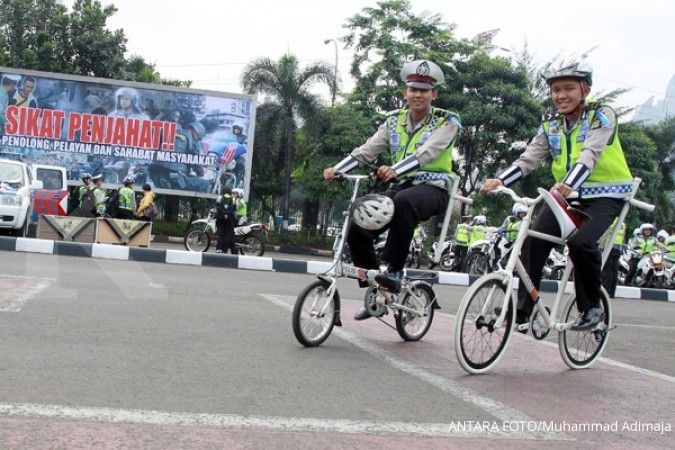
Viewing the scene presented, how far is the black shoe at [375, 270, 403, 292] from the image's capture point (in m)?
5.34

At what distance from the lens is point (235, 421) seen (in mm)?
3225

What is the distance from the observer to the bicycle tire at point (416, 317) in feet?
18.6

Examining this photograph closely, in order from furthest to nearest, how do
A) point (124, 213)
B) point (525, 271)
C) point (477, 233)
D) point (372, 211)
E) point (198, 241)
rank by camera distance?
1. point (477, 233)
2. point (198, 241)
3. point (124, 213)
4. point (372, 211)
5. point (525, 271)

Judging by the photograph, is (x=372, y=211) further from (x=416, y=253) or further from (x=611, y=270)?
(x=416, y=253)

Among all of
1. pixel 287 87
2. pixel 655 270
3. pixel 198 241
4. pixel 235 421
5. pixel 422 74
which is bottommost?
pixel 235 421

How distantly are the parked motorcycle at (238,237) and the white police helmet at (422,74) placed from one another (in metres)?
12.0

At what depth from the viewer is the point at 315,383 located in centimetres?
404

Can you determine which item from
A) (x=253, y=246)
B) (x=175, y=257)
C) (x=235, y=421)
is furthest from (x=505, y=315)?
(x=253, y=246)

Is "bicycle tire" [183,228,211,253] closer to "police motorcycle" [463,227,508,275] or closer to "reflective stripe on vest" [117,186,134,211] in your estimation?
"reflective stripe on vest" [117,186,134,211]

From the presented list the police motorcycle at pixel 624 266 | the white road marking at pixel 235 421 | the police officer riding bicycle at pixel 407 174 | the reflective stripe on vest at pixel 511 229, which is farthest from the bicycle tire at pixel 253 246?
the white road marking at pixel 235 421

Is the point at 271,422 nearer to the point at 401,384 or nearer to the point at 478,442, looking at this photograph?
the point at 478,442

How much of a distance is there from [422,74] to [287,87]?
24.3 m

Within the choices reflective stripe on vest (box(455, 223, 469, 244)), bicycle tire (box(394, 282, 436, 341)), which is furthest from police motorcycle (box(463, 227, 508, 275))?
bicycle tire (box(394, 282, 436, 341))

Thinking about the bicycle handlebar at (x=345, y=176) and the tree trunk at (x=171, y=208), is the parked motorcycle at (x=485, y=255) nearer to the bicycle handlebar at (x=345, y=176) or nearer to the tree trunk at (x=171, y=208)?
the bicycle handlebar at (x=345, y=176)
